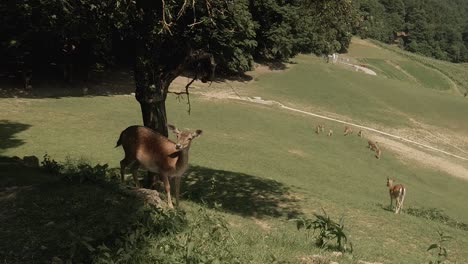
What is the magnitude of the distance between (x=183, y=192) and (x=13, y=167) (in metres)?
4.93

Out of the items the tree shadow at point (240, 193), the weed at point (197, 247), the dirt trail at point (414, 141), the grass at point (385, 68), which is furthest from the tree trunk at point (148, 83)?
the grass at point (385, 68)

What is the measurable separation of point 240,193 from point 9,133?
11040 millimetres

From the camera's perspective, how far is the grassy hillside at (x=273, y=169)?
11.2 m

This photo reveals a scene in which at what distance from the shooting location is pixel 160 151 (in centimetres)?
1164

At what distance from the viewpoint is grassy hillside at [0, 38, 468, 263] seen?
11202 millimetres

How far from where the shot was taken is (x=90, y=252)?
6055 millimetres

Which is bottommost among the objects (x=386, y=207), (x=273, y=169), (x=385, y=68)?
(x=386, y=207)

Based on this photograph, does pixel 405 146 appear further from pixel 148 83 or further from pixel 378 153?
pixel 148 83

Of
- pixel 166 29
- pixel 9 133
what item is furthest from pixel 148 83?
pixel 9 133

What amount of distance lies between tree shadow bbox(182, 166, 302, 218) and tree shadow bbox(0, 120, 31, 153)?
7.11 metres

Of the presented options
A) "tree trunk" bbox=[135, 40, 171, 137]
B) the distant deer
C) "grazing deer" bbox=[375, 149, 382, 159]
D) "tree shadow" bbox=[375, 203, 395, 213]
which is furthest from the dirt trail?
"tree trunk" bbox=[135, 40, 171, 137]

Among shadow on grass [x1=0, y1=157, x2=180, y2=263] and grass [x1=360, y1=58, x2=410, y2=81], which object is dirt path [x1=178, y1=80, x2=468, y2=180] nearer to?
shadow on grass [x1=0, y1=157, x2=180, y2=263]

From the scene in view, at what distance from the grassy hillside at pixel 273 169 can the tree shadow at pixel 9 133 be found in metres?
0.04

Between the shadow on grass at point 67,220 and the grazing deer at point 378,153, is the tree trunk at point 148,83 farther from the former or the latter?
the grazing deer at point 378,153
